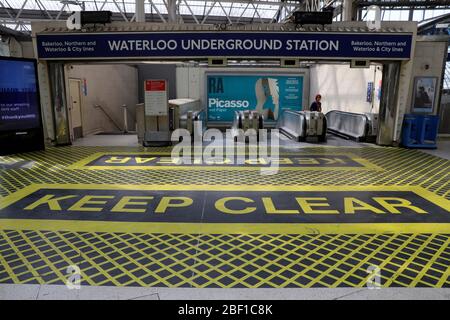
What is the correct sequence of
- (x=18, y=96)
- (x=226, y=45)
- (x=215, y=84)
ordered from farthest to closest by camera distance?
(x=215, y=84)
(x=226, y=45)
(x=18, y=96)

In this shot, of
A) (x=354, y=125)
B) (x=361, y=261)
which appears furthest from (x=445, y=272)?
(x=354, y=125)

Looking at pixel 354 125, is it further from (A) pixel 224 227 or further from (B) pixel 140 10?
(B) pixel 140 10

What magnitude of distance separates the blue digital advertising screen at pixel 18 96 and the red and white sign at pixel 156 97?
2.93m

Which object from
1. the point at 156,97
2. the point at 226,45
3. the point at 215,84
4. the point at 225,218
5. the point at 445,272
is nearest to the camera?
the point at 445,272

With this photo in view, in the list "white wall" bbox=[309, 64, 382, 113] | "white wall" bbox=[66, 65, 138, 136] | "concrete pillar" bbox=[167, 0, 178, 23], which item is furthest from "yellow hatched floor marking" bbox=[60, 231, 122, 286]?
"concrete pillar" bbox=[167, 0, 178, 23]

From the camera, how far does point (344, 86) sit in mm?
13961

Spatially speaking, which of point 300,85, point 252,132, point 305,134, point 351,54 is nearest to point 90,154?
point 252,132

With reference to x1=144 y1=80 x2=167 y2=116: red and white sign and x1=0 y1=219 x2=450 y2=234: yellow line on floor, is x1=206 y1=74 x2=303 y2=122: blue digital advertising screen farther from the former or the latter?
x1=0 y1=219 x2=450 y2=234: yellow line on floor

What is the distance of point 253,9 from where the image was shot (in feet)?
84.9

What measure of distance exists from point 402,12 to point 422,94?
14.6 m

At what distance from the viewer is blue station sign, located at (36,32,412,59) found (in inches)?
375

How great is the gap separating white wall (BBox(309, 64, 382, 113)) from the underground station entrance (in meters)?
3.48

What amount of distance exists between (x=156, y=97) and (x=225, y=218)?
638 centimetres

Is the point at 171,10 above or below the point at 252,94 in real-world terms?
above
